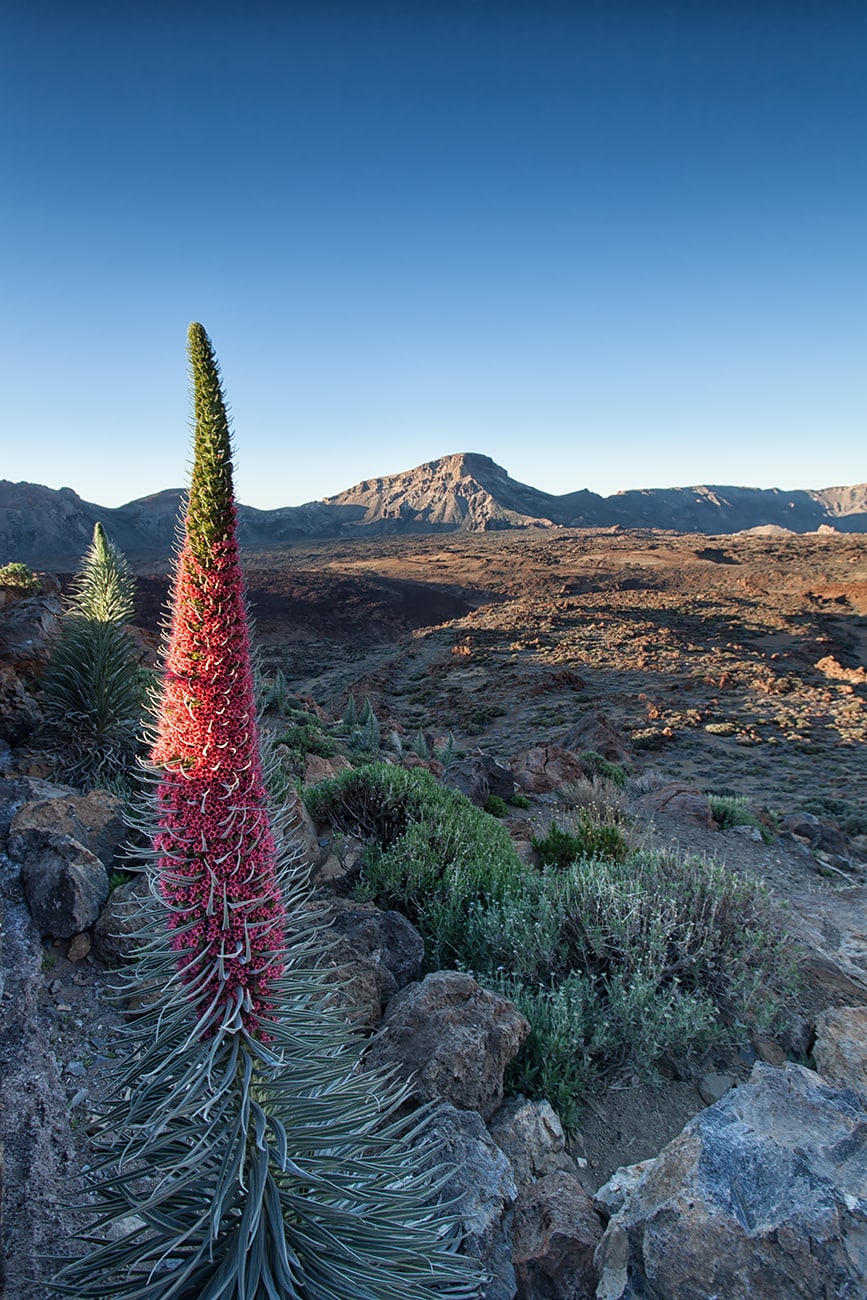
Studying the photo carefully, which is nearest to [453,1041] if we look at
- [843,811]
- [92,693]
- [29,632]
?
[92,693]

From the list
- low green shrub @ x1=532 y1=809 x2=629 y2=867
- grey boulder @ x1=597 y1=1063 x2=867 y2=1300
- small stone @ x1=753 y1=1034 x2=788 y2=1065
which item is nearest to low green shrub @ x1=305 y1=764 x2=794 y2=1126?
small stone @ x1=753 y1=1034 x2=788 y2=1065

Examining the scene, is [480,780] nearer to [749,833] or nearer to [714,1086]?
[749,833]

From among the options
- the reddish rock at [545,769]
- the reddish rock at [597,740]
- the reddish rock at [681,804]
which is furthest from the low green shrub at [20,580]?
the reddish rock at [597,740]

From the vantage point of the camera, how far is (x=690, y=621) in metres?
30.8

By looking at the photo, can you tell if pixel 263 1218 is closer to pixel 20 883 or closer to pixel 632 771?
pixel 20 883

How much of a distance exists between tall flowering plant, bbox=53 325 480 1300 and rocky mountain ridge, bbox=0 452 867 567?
72.4 m

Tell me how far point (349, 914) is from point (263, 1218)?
7.10ft

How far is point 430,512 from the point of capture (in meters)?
114

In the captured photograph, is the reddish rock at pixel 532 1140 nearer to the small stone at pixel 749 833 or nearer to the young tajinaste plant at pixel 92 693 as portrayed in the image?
the young tajinaste plant at pixel 92 693

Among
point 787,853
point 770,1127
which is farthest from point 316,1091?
point 787,853

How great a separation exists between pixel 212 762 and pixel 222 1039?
59cm

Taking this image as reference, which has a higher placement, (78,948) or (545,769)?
(78,948)

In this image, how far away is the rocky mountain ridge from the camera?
80500 mm

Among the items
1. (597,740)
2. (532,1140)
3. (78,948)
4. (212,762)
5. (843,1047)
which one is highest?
(212,762)
